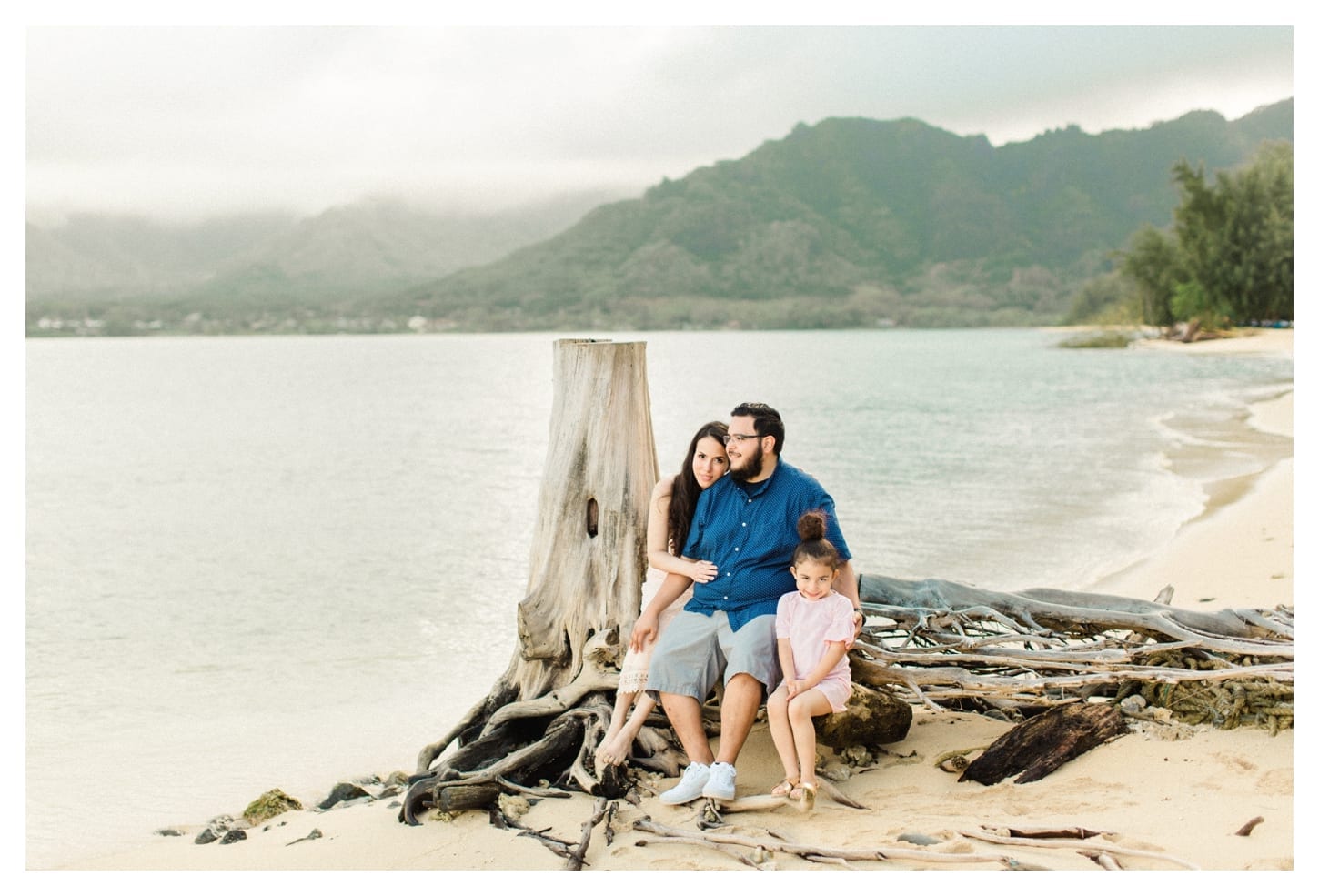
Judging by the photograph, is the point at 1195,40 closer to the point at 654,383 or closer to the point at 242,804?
the point at 654,383

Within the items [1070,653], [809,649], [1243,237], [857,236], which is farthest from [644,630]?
[857,236]

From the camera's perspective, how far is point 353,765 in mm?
6457

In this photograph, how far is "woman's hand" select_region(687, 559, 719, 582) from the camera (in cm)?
469

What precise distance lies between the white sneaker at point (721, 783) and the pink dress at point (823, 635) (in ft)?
1.27

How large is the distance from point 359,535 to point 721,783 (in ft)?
37.6

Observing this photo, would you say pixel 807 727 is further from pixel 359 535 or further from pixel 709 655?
pixel 359 535

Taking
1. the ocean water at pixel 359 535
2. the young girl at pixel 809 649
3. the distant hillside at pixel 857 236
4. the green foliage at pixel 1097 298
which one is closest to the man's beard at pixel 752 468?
the young girl at pixel 809 649

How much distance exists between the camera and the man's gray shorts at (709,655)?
448 centimetres

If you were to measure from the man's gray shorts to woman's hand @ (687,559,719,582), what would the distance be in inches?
6.2

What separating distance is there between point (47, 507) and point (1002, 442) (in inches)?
678

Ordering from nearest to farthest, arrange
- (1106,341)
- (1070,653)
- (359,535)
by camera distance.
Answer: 1. (1070,653)
2. (359,535)
3. (1106,341)

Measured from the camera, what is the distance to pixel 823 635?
14.5 ft

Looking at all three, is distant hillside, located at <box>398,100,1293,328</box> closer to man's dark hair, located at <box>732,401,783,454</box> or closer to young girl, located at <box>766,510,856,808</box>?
man's dark hair, located at <box>732,401,783,454</box>

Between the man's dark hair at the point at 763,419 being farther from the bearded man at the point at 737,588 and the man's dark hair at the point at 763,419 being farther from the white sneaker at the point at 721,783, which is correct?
the white sneaker at the point at 721,783
